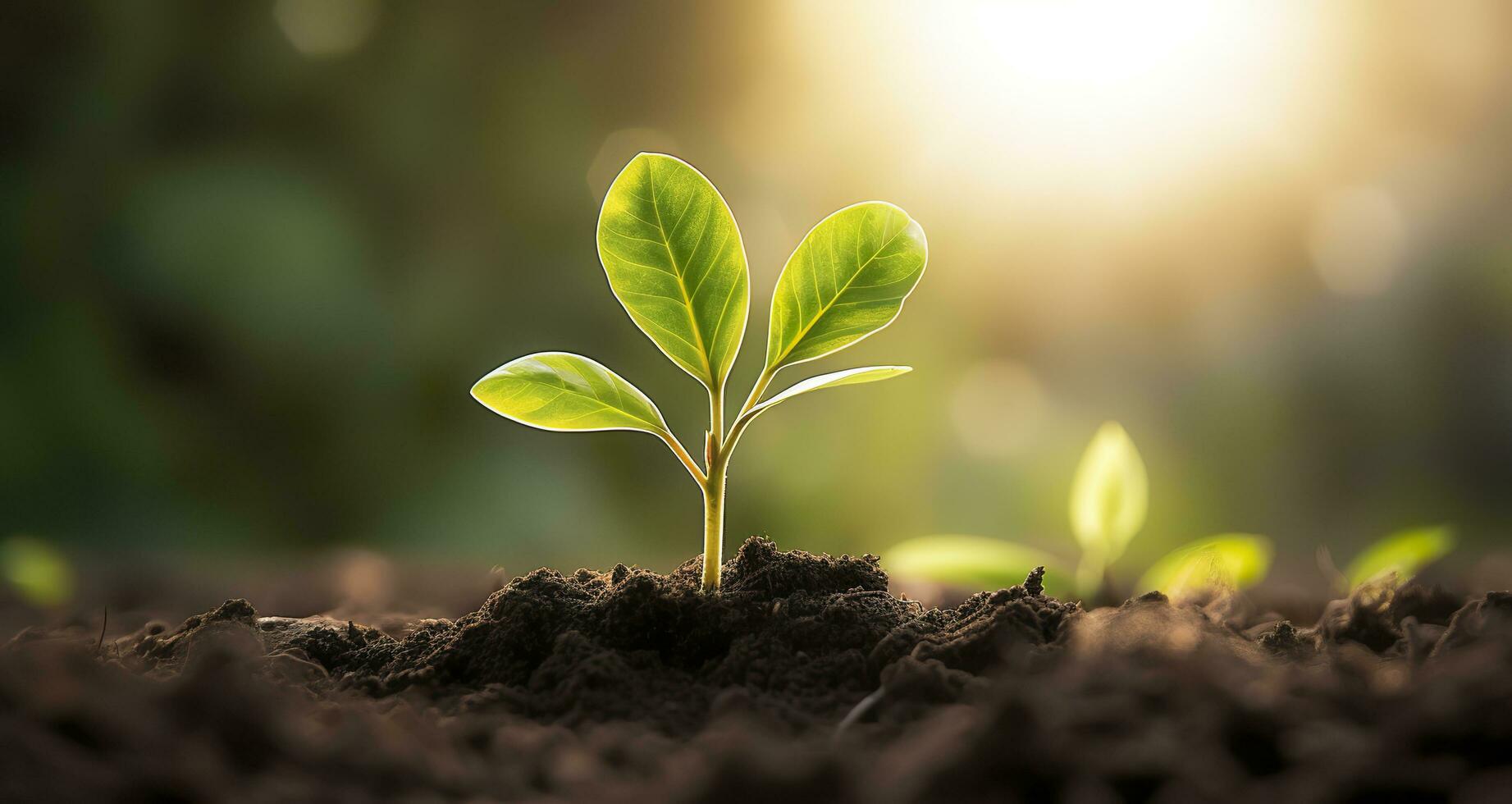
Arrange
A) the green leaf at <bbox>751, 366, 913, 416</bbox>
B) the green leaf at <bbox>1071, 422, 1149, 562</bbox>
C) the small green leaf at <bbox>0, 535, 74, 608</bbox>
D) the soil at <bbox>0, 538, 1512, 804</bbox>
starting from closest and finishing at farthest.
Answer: the soil at <bbox>0, 538, 1512, 804</bbox>
the green leaf at <bbox>751, 366, 913, 416</bbox>
the green leaf at <bbox>1071, 422, 1149, 562</bbox>
the small green leaf at <bbox>0, 535, 74, 608</bbox>

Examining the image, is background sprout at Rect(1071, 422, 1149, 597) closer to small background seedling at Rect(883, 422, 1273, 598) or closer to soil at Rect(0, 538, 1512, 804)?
small background seedling at Rect(883, 422, 1273, 598)

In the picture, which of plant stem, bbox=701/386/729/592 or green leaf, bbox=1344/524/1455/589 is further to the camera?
green leaf, bbox=1344/524/1455/589

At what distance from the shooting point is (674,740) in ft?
1.87

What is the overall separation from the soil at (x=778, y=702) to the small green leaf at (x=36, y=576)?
625 millimetres

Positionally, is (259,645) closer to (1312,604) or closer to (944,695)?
(944,695)

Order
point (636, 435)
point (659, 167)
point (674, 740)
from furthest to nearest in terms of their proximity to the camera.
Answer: point (636, 435)
point (659, 167)
point (674, 740)

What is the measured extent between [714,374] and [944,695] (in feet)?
1.10

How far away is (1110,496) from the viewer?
112 centimetres

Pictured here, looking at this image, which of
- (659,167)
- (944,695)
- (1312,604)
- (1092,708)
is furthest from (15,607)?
(1312,604)

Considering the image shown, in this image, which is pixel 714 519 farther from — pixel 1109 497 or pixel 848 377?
pixel 1109 497

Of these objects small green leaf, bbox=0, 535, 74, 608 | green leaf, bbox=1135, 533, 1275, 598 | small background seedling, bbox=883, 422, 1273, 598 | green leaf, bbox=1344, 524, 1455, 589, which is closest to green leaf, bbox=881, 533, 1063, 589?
small background seedling, bbox=883, 422, 1273, 598

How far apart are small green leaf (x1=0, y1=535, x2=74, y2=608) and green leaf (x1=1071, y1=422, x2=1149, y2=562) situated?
1367 mm

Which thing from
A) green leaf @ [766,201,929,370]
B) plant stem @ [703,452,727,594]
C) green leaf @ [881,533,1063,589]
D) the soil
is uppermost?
green leaf @ [766,201,929,370]

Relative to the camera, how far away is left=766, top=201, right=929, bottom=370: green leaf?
78cm
